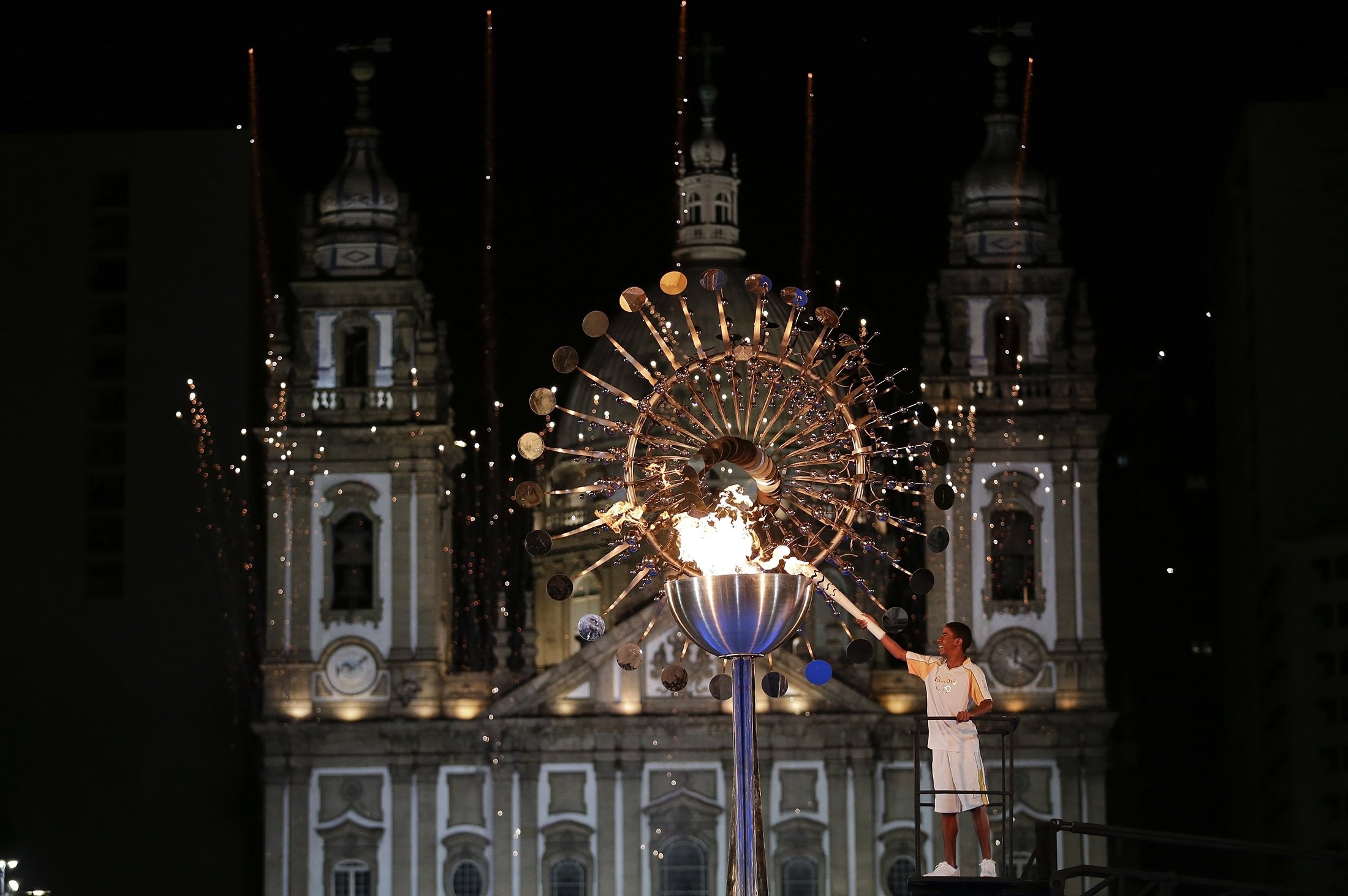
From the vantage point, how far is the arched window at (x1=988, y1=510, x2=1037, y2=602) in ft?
154

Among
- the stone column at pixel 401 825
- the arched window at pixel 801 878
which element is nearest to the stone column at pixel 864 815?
the arched window at pixel 801 878

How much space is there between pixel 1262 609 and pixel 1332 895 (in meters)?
27.9

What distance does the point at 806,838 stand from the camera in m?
46.4

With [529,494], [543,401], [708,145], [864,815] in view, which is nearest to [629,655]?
[529,494]

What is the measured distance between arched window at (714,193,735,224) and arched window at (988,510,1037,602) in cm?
982

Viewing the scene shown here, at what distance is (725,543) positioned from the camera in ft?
70.6

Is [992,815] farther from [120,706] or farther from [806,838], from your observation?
[120,706]

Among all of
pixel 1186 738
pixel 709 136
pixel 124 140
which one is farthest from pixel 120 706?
pixel 1186 738

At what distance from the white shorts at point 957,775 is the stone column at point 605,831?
25.7 m

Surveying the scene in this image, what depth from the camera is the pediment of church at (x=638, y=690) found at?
152ft

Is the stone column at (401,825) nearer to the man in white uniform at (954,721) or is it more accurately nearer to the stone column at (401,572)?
the stone column at (401,572)

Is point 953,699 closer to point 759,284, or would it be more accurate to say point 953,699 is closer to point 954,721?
point 954,721

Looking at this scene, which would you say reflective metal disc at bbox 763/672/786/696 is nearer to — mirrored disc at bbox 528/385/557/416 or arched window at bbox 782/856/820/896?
mirrored disc at bbox 528/385/557/416

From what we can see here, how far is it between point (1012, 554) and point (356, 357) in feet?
39.6
